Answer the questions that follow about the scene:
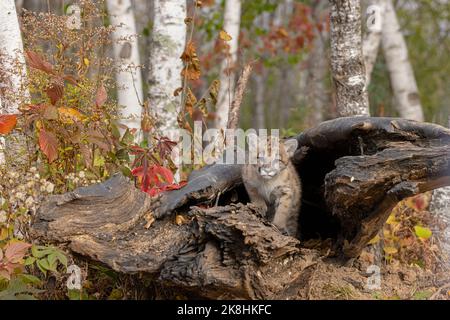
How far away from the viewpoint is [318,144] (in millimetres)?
→ 5418

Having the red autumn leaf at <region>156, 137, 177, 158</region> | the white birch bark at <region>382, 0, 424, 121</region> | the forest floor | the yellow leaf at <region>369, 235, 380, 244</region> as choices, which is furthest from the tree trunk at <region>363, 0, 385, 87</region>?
the red autumn leaf at <region>156, 137, 177, 158</region>

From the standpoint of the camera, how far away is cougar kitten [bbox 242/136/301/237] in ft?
19.0

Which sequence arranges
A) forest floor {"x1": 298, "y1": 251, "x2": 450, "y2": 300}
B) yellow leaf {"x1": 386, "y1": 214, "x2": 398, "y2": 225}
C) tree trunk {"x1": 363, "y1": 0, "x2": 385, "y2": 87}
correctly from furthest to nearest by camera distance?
tree trunk {"x1": 363, "y1": 0, "x2": 385, "y2": 87} → yellow leaf {"x1": 386, "y1": 214, "x2": 398, "y2": 225} → forest floor {"x1": 298, "y1": 251, "x2": 450, "y2": 300}

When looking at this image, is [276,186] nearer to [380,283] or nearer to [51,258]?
[380,283]

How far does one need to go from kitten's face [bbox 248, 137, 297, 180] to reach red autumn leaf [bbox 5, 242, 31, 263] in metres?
2.31

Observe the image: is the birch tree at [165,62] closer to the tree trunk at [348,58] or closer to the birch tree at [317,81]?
the tree trunk at [348,58]

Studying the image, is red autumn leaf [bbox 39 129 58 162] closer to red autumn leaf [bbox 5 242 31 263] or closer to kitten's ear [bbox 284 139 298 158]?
red autumn leaf [bbox 5 242 31 263]

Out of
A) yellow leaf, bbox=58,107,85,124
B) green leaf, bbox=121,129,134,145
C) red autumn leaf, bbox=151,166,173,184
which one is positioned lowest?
red autumn leaf, bbox=151,166,173,184

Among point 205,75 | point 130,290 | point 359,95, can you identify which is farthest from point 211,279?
point 205,75

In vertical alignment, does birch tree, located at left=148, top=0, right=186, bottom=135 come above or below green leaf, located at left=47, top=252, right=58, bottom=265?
above

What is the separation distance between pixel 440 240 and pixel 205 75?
11.4 m

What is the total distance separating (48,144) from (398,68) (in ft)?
26.7
